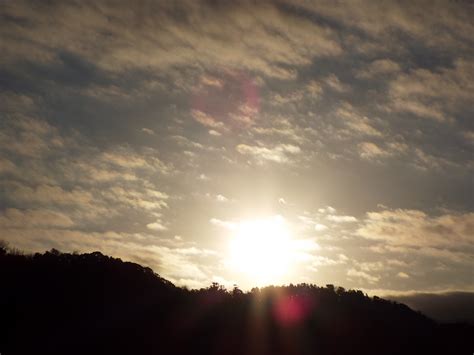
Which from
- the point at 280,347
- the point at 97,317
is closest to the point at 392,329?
the point at 280,347

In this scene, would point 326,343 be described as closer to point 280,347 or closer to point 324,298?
point 280,347

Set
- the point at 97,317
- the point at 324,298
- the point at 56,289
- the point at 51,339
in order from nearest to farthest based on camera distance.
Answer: the point at 51,339, the point at 97,317, the point at 56,289, the point at 324,298

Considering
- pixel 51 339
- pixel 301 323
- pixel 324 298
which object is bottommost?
pixel 51 339

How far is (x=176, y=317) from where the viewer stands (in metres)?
39.6

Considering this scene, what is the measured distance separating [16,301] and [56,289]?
3.31 meters

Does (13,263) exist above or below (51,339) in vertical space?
above

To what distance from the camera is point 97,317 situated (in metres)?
38.9

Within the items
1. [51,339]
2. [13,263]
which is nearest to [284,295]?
[51,339]

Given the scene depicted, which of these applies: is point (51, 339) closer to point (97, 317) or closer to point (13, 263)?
point (97, 317)

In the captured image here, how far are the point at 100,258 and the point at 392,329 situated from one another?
23461 millimetres

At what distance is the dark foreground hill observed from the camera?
117ft

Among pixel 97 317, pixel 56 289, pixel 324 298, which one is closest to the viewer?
pixel 97 317

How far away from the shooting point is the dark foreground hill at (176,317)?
35.6 m

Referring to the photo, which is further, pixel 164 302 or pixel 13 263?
pixel 13 263
